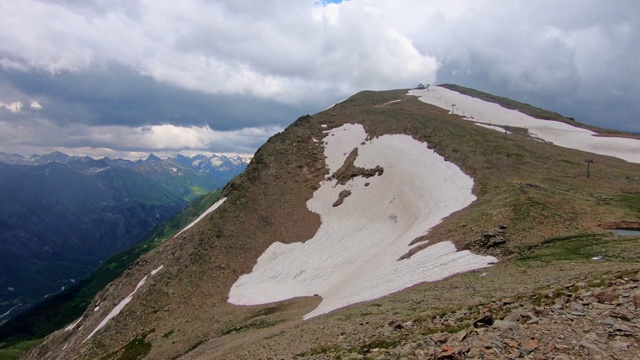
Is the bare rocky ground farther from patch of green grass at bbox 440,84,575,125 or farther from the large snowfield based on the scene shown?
patch of green grass at bbox 440,84,575,125

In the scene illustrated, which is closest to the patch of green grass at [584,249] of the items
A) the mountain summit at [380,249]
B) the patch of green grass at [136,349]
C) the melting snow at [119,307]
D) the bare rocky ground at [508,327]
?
the mountain summit at [380,249]

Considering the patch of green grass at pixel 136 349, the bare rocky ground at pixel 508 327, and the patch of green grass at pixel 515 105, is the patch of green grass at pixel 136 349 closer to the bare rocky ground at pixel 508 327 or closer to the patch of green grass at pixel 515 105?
the bare rocky ground at pixel 508 327

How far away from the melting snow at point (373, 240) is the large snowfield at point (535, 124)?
152 ft

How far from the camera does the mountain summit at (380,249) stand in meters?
20.2

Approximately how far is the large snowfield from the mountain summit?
35.5 inches

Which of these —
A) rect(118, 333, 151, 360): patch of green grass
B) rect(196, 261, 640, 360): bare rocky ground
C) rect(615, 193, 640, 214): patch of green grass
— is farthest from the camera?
rect(118, 333, 151, 360): patch of green grass

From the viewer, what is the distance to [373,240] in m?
56.4

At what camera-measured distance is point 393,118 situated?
9400 cm

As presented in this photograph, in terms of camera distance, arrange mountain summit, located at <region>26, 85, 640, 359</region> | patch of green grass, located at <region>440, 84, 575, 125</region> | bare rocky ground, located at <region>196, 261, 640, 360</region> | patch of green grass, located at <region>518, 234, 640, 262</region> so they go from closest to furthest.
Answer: bare rocky ground, located at <region>196, 261, 640, 360</region>
mountain summit, located at <region>26, 85, 640, 359</region>
patch of green grass, located at <region>518, 234, 640, 262</region>
patch of green grass, located at <region>440, 84, 575, 125</region>

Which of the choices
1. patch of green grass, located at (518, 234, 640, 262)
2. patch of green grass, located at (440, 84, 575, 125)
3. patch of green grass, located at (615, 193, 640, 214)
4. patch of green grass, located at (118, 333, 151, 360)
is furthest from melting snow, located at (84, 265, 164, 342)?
patch of green grass, located at (440, 84, 575, 125)

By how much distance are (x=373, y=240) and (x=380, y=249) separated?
4.57 metres

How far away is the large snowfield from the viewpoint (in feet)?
292

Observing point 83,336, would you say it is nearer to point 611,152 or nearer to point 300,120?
point 300,120

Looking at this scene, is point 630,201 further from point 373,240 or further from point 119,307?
point 119,307
